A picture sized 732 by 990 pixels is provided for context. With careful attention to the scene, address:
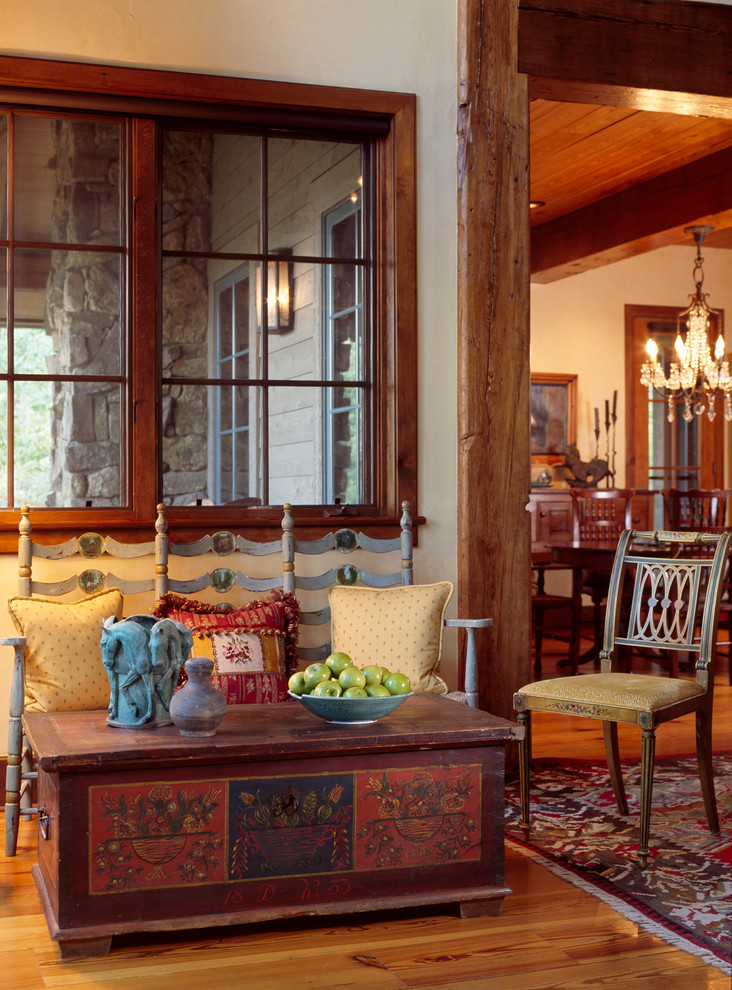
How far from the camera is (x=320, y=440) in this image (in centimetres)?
436

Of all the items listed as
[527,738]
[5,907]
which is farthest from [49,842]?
[527,738]

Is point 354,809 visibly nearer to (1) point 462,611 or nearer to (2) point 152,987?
(2) point 152,987

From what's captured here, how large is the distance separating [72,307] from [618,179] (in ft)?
13.5

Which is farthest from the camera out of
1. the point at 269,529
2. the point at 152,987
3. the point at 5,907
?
the point at 269,529

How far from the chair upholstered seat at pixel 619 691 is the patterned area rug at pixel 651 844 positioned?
46 cm

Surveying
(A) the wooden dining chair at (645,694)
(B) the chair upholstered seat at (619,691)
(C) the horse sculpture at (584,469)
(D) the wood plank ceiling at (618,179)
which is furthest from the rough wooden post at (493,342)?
(C) the horse sculpture at (584,469)

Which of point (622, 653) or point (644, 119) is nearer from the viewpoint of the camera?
point (644, 119)

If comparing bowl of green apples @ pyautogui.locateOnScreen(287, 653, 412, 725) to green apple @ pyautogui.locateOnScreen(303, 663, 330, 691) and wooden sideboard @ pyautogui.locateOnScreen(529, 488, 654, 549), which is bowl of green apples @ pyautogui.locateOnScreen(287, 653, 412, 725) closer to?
green apple @ pyautogui.locateOnScreen(303, 663, 330, 691)

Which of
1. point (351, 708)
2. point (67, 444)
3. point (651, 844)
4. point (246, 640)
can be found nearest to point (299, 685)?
point (351, 708)

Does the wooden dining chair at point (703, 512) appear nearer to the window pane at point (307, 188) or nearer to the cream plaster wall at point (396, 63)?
the cream plaster wall at point (396, 63)

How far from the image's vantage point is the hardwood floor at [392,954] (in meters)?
2.46

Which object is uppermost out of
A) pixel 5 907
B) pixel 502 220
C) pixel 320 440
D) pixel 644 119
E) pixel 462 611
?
pixel 644 119

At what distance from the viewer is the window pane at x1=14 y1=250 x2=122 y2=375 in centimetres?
402

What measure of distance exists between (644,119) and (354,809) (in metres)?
4.29
